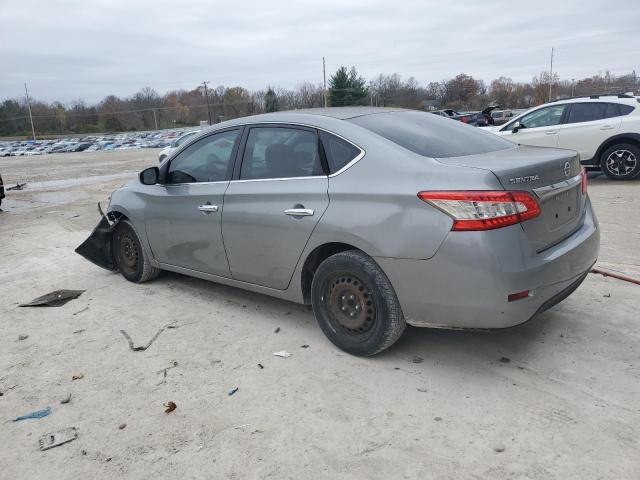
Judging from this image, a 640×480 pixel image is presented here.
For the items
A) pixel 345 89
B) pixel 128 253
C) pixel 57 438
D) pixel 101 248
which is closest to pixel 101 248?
pixel 101 248

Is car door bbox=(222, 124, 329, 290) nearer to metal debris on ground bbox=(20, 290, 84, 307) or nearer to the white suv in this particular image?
metal debris on ground bbox=(20, 290, 84, 307)

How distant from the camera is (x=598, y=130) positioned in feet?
34.5

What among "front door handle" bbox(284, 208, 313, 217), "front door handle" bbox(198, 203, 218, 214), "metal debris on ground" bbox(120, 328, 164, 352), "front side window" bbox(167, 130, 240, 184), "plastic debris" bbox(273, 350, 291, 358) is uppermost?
"front side window" bbox(167, 130, 240, 184)

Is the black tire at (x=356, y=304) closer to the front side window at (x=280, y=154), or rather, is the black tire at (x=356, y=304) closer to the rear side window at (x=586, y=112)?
the front side window at (x=280, y=154)

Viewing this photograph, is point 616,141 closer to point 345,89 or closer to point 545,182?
point 545,182

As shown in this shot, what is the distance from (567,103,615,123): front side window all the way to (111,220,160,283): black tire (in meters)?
9.09

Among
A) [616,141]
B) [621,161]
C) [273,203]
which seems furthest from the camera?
[621,161]

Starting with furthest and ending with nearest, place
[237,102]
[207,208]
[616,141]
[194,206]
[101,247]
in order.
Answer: [237,102]
[616,141]
[101,247]
[194,206]
[207,208]

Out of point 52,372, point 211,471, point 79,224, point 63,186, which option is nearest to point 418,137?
point 211,471

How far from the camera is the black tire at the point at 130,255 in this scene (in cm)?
552

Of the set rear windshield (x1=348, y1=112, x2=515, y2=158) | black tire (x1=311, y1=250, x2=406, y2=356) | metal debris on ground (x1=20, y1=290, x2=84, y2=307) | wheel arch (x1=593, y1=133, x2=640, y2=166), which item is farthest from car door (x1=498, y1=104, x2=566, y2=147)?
metal debris on ground (x1=20, y1=290, x2=84, y2=307)

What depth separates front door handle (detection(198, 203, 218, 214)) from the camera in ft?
14.6

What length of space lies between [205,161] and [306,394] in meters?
2.39

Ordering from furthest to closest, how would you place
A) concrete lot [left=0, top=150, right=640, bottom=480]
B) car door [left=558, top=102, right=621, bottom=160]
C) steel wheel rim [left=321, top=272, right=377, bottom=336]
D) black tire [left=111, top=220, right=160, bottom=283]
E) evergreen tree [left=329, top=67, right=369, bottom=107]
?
evergreen tree [left=329, top=67, right=369, bottom=107]
car door [left=558, top=102, right=621, bottom=160]
black tire [left=111, top=220, right=160, bottom=283]
steel wheel rim [left=321, top=272, right=377, bottom=336]
concrete lot [left=0, top=150, right=640, bottom=480]
